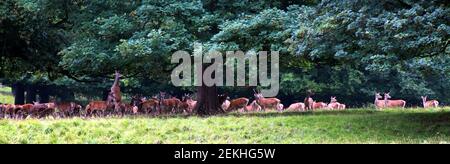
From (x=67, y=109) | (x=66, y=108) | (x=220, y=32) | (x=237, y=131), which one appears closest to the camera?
(x=237, y=131)

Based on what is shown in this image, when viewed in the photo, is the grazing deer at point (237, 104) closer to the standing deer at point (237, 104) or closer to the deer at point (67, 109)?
the standing deer at point (237, 104)

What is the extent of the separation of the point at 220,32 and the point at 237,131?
436cm

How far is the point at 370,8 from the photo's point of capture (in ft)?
45.5

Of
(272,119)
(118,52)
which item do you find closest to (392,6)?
(272,119)

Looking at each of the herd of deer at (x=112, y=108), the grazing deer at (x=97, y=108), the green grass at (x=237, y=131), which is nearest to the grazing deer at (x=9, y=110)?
the herd of deer at (x=112, y=108)

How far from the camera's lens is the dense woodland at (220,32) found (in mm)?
13211

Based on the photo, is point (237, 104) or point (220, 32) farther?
point (237, 104)

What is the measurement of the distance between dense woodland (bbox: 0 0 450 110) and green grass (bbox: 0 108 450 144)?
4.92 ft

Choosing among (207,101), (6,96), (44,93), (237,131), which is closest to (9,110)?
(207,101)

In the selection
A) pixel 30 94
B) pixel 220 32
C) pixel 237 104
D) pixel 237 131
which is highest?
pixel 220 32

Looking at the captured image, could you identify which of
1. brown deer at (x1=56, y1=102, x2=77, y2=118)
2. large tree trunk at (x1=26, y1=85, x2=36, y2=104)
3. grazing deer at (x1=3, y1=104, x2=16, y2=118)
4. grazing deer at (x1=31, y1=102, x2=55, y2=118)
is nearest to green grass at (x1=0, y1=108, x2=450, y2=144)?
grazing deer at (x1=31, y1=102, x2=55, y2=118)

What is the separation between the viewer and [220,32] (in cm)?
1758

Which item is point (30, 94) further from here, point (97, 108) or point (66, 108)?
point (97, 108)

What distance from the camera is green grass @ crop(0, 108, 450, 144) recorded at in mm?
12367
